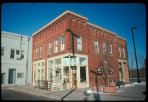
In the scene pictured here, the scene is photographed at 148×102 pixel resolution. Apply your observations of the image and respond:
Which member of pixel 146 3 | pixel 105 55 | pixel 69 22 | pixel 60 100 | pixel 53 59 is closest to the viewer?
pixel 146 3

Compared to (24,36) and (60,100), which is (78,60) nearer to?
(60,100)

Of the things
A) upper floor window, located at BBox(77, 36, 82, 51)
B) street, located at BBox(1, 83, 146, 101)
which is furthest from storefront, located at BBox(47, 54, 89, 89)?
street, located at BBox(1, 83, 146, 101)

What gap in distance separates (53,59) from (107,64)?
780 cm

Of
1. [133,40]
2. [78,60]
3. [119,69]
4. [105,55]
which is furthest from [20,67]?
[133,40]

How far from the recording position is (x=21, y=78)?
27.5 m

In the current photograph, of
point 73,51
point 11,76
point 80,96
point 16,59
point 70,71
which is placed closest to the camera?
point 80,96

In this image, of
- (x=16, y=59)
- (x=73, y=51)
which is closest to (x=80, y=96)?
(x=73, y=51)

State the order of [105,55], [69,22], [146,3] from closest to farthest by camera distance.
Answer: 1. [146,3]
2. [69,22]
3. [105,55]

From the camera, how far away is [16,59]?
2717 centimetres

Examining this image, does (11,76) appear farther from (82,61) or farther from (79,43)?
(79,43)

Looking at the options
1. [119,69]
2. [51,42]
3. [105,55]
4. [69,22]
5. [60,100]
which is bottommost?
[60,100]

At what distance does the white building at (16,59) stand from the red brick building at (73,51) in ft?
6.94

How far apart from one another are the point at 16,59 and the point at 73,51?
12986 millimetres

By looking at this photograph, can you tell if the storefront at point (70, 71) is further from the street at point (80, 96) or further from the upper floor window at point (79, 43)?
the street at point (80, 96)
